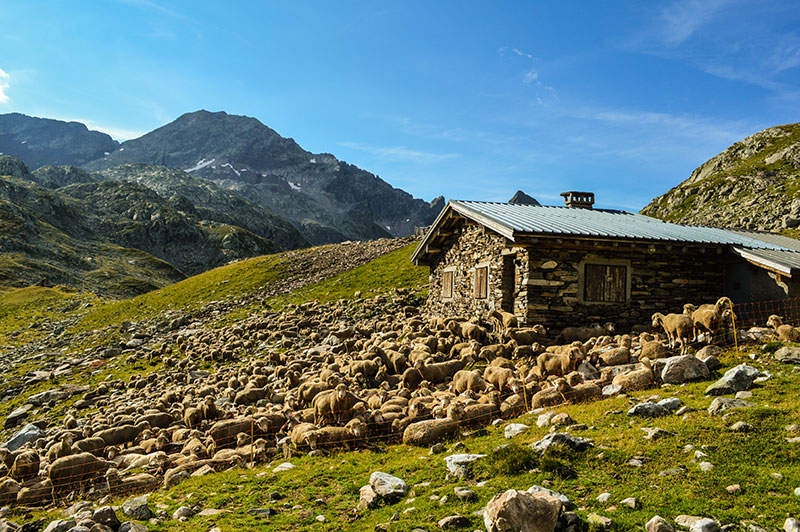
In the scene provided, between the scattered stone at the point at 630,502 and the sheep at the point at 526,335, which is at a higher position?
the sheep at the point at 526,335

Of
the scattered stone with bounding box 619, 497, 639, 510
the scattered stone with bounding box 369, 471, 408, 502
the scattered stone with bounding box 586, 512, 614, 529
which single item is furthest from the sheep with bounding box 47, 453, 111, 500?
the scattered stone with bounding box 619, 497, 639, 510

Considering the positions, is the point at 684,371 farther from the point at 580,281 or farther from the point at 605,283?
the point at 605,283

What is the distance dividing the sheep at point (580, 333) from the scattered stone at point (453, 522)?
501 inches

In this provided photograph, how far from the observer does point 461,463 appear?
8.29 meters

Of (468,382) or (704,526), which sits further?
(468,382)

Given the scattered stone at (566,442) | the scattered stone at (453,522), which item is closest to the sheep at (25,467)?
the scattered stone at (453,522)

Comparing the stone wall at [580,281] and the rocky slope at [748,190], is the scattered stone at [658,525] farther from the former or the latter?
the rocky slope at [748,190]

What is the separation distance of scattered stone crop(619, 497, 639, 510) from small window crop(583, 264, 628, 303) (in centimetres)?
1375

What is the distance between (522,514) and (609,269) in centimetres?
1575

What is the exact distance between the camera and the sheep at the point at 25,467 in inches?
454

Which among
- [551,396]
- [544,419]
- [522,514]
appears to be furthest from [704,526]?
[551,396]

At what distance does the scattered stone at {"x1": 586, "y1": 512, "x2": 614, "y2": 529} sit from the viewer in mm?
5602

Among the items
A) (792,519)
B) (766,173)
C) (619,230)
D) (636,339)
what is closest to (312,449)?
(792,519)

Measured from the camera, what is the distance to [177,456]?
11.8 meters
